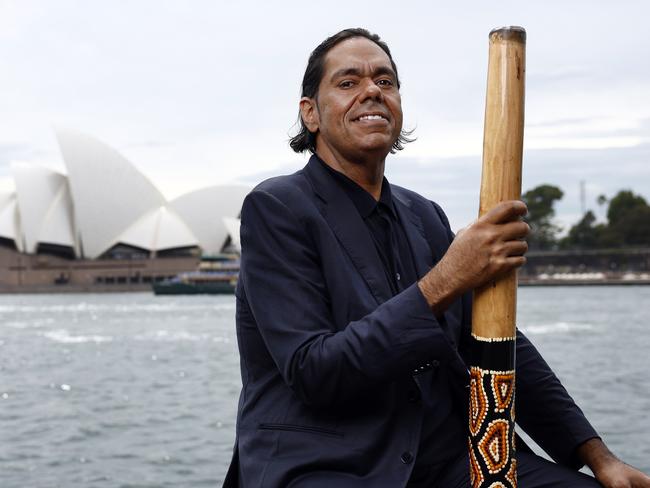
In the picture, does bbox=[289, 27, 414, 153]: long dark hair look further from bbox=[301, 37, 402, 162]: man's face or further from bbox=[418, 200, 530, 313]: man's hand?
bbox=[418, 200, 530, 313]: man's hand

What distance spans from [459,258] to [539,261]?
155 feet

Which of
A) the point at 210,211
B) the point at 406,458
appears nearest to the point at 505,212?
the point at 406,458

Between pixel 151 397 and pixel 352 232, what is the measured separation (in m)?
7.29

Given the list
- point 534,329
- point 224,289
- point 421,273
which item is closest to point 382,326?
point 421,273

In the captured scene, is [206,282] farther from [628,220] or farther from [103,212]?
[628,220]

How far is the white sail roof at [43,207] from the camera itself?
1533 inches

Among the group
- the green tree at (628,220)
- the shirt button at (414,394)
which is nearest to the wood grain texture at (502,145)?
the shirt button at (414,394)

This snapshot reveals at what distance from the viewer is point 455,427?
118 centimetres

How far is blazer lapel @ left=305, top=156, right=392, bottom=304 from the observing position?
1.13 metres

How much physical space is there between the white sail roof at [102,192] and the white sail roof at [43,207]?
2.79 feet

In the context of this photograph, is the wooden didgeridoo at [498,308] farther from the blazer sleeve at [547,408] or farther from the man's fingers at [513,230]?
the blazer sleeve at [547,408]

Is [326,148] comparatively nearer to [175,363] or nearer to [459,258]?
[459,258]

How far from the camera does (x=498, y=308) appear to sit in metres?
1.00

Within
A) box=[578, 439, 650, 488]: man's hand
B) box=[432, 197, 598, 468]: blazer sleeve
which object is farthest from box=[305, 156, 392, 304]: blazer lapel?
box=[578, 439, 650, 488]: man's hand
